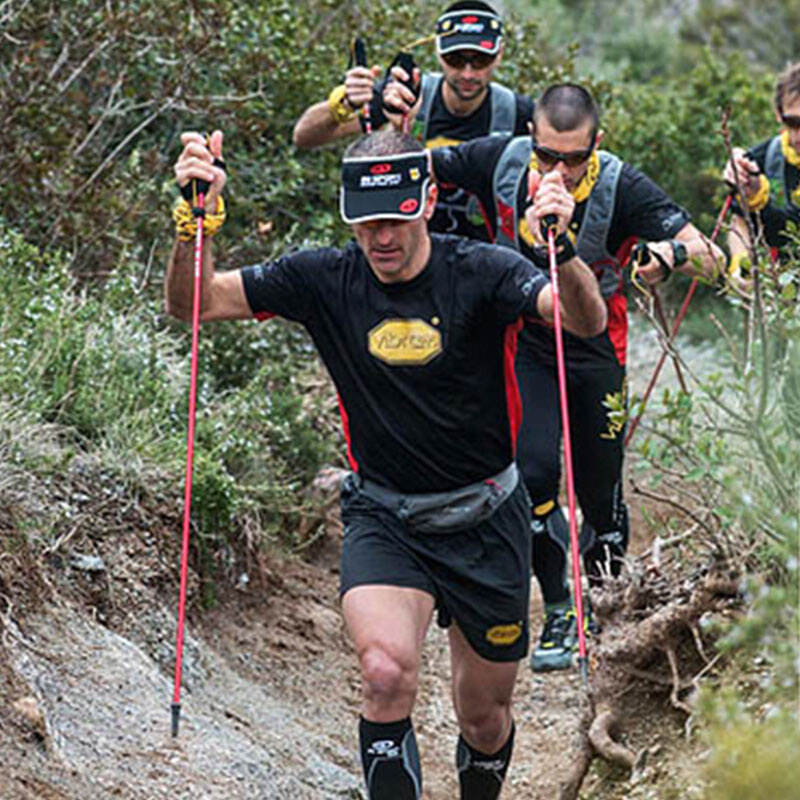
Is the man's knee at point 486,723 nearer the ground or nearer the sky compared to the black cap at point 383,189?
nearer the ground

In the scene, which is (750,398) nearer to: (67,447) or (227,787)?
(227,787)

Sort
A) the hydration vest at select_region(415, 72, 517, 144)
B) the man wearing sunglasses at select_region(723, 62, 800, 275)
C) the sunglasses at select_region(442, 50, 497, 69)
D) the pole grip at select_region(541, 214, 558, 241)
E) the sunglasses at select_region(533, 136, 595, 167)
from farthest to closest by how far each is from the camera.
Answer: the hydration vest at select_region(415, 72, 517, 144) < the sunglasses at select_region(442, 50, 497, 69) < the man wearing sunglasses at select_region(723, 62, 800, 275) < the sunglasses at select_region(533, 136, 595, 167) < the pole grip at select_region(541, 214, 558, 241)

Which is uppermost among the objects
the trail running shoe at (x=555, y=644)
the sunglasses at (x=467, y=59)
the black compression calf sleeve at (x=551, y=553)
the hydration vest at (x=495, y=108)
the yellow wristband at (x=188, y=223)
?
the yellow wristband at (x=188, y=223)

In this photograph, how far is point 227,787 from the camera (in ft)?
18.5

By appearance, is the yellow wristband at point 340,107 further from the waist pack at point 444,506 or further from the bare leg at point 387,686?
the bare leg at point 387,686

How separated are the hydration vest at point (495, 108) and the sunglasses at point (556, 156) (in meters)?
1.21

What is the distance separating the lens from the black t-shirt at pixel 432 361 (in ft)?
17.9

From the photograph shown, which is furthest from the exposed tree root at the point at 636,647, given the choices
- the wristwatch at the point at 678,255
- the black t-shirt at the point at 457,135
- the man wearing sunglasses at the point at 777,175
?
the black t-shirt at the point at 457,135

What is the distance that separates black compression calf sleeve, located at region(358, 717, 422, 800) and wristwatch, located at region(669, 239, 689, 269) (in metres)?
2.32

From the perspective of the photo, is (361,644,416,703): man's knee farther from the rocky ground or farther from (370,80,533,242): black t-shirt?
(370,80,533,242): black t-shirt

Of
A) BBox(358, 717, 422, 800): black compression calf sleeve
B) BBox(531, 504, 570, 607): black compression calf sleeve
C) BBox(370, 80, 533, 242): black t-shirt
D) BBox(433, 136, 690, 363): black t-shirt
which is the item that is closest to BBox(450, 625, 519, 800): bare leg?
BBox(358, 717, 422, 800): black compression calf sleeve

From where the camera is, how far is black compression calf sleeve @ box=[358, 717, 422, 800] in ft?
16.9

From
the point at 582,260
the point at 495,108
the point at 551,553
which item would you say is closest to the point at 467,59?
the point at 495,108

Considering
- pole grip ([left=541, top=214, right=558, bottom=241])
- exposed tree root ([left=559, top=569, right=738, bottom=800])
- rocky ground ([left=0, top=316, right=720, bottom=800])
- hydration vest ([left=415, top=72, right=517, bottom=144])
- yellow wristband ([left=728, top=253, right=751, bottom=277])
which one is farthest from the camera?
hydration vest ([left=415, top=72, right=517, bottom=144])
